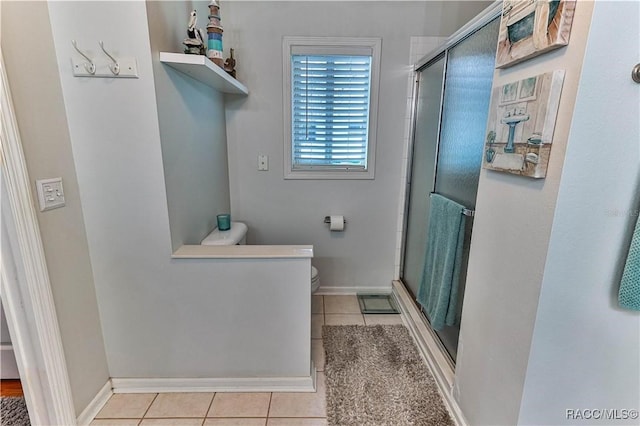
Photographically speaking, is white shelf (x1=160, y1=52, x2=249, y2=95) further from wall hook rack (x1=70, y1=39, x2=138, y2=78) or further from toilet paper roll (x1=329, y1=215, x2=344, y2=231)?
toilet paper roll (x1=329, y1=215, x2=344, y2=231)

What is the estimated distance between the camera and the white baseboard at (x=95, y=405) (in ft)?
4.36

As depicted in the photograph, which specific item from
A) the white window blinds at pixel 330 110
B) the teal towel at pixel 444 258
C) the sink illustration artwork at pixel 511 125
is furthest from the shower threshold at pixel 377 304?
the sink illustration artwork at pixel 511 125

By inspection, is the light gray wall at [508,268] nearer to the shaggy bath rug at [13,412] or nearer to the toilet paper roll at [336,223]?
the toilet paper roll at [336,223]

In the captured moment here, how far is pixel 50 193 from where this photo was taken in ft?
3.75

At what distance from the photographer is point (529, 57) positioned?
882 mm

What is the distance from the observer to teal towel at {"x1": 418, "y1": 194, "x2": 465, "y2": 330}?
4.78ft

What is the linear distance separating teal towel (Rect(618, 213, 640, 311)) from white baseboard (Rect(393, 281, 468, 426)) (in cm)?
83

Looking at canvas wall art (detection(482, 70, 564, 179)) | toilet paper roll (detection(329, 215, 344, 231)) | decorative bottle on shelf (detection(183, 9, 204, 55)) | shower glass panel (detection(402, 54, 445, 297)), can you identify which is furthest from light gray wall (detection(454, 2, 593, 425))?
decorative bottle on shelf (detection(183, 9, 204, 55))

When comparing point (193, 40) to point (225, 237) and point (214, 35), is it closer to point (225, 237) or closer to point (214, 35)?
point (214, 35)

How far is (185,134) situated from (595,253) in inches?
66.5

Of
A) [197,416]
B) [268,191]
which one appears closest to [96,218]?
[197,416]

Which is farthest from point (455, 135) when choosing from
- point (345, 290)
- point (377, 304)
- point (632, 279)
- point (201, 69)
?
point (345, 290)

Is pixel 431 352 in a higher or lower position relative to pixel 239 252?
lower

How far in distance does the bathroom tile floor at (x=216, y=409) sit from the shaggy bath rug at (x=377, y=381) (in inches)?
4.3
